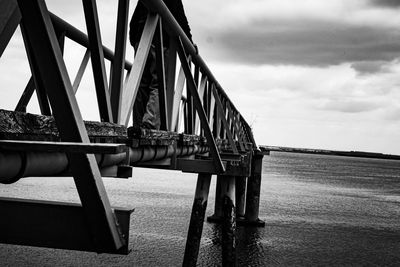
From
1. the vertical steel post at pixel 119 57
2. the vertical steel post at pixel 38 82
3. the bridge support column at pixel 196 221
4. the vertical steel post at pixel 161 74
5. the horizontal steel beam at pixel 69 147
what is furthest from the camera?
the bridge support column at pixel 196 221

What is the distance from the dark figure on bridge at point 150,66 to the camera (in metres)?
4.76

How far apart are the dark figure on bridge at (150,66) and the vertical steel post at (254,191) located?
399 inches

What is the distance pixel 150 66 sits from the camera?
17.3 feet

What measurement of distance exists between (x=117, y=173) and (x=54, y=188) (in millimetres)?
26232

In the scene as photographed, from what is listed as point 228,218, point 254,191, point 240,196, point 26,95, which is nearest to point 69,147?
point 26,95

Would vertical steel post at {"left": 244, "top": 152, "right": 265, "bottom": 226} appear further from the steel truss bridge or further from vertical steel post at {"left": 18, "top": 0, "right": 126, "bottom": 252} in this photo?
vertical steel post at {"left": 18, "top": 0, "right": 126, "bottom": 252}

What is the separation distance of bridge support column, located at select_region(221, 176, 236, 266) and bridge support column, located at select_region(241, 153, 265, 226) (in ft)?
19.6

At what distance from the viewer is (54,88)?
1817mm

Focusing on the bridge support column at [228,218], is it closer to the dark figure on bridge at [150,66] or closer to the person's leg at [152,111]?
the dark figure on bridge at [150,66]

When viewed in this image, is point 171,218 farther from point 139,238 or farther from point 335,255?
point 335,255

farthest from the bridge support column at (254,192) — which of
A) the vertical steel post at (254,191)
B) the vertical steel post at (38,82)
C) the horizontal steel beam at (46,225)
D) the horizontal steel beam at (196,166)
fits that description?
the horizontal steel beam at (46,225)

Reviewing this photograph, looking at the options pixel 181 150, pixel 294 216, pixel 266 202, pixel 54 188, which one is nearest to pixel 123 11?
pixel 181 150

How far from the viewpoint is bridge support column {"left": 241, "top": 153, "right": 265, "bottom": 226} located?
49.7 ft

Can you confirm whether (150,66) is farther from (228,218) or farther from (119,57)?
(228,218)
